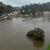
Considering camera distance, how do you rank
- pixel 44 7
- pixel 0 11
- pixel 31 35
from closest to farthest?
pixel 31 35
pixel 0 11
pixel 44 7

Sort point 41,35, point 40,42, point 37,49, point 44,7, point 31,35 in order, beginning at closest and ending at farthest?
point 37,49 < point 40,42 < point 41,35 < point 31,35 < point 44,7

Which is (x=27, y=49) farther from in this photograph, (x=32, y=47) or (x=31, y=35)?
(x=31, y=35)

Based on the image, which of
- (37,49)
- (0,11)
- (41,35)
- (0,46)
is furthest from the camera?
(0,11)

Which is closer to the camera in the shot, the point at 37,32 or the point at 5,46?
the point at 5,46

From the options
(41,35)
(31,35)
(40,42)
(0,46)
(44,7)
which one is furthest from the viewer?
(44,7)

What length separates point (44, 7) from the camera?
87.3 m

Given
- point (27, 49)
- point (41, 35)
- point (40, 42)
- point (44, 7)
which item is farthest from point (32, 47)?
point (44, 7)

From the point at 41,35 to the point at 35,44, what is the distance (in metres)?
1.70

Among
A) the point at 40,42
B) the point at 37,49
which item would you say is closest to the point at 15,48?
the point at 37,49

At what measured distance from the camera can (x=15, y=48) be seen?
13156 mm

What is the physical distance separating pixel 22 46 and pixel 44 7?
7485 centimetres

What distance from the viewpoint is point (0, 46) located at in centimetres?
1372

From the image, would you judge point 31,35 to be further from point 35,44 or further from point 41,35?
point 35,44

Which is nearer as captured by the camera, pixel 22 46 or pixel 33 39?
pixel 22 46
